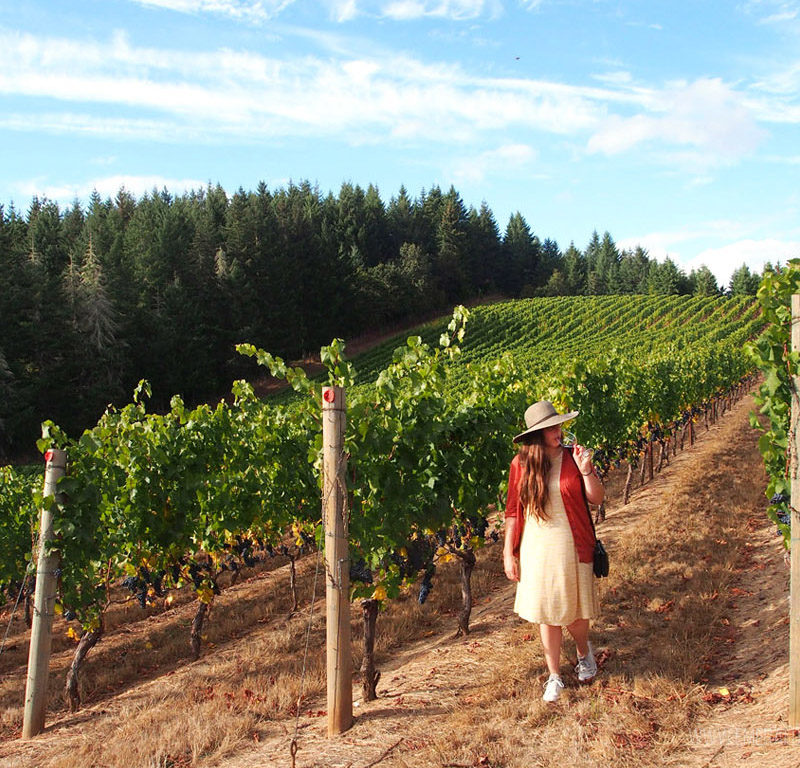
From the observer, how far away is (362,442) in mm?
4762

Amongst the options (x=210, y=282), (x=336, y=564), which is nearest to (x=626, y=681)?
(x=336, y=564)

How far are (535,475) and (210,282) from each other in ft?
144

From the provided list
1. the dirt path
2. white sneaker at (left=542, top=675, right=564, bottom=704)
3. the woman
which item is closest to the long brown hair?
the woman

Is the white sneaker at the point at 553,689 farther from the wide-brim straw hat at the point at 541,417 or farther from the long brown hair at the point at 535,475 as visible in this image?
the wide-brim straw hat at the point at 541,417

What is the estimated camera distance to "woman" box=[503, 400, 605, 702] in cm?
384

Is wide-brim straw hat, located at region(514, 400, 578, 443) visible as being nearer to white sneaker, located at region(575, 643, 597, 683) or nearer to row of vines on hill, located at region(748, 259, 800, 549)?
row of vines on hill, located at region(748, 259, 800, 549)

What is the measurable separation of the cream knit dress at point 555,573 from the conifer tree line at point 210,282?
28991mm

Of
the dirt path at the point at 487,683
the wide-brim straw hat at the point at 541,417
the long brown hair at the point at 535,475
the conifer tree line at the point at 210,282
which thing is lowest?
the dirt path at the point at 487,683

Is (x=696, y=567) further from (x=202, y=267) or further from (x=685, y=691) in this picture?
(x=202, y=267)

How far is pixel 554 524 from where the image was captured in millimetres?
3869

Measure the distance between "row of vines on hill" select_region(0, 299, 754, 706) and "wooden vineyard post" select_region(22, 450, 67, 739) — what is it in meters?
0.11

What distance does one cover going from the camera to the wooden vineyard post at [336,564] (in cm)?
397

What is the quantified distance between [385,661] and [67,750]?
7.94 feet

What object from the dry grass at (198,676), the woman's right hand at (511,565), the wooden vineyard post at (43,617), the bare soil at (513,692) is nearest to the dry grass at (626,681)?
the bare soil at (513,692)
